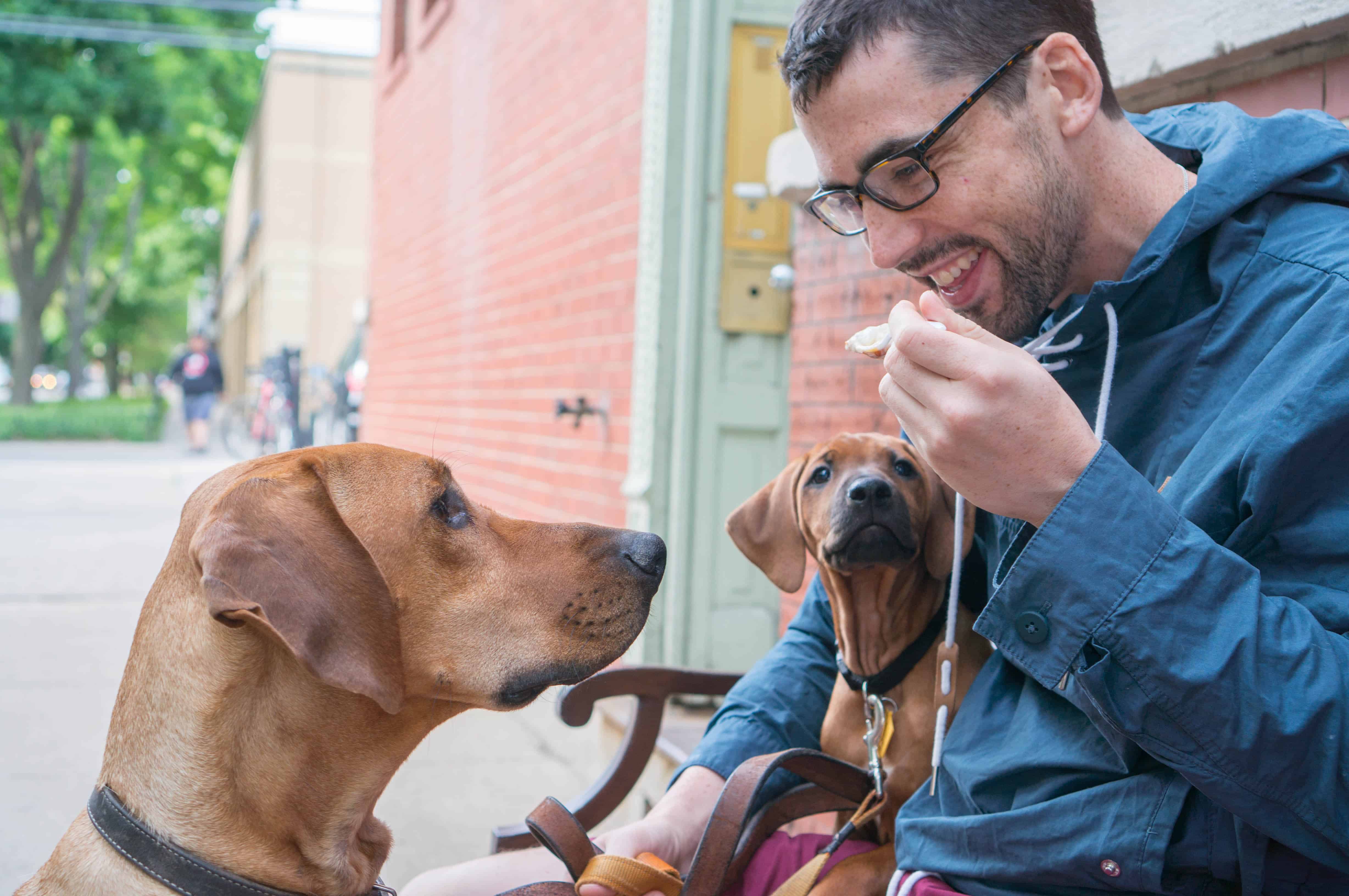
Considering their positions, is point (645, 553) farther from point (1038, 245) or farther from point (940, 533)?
point (1038, 245)

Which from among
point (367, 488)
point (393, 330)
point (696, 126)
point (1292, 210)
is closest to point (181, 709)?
point (367, 488)

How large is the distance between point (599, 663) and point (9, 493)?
12.7 m

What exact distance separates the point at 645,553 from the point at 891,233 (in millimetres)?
698

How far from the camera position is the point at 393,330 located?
30.9 ft

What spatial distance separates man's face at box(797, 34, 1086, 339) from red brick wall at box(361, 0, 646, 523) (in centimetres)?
117

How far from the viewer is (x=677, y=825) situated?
207 cm

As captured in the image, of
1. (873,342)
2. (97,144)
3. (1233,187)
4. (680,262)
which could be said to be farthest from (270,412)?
(1233,187)

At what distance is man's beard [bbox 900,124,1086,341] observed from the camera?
1.70m

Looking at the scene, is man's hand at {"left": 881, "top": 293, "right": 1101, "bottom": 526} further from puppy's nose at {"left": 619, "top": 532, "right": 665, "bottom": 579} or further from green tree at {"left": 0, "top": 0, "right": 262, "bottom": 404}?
green tree at {"left": 0, "top": 0, "right": 262, "bottom": 404}

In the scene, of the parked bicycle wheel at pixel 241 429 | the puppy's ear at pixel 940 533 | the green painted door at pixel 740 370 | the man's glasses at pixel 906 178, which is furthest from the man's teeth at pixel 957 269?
the parked bicycle wheel at pixel 241 429

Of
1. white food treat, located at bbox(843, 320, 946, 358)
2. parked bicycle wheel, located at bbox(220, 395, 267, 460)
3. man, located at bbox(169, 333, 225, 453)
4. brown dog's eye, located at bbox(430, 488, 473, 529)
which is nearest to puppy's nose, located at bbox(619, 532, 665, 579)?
brown dog's eye, located at bbox(430, 488, 473, 529)

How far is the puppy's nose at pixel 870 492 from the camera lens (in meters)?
2.33

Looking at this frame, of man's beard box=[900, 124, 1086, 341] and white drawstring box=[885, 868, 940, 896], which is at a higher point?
man's beard box=[900, 124, 1086, 341]

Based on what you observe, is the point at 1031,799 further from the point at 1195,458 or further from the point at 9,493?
the point at 9,493
